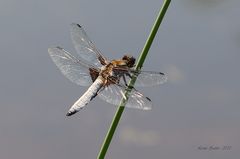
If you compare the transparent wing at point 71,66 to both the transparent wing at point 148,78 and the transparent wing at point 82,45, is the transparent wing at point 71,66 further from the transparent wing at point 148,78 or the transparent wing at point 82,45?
the transparent wing at point 148,78

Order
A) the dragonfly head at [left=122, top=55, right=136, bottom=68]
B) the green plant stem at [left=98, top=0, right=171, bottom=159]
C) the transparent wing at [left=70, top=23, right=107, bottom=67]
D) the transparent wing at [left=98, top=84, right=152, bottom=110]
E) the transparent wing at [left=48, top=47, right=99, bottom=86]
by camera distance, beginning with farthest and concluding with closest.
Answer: the transparent wing at [left=70, top=23, right=107, bottom=67] → the transparent wing at [left=48, top=47, right=99, bottom=86] → the dragonfly head at [left=122, top=55, right=136, bottom=68] → the transparent wing at [left=98, top=84, right=152, bottom=110] → the green plant stem at [left=98, top=0, right=171, bottom=159]

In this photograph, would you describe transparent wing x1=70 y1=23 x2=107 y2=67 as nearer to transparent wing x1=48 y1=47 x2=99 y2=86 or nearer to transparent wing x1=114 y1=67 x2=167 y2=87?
transparent wing x1=48 y1=47 x2=99 y2=86

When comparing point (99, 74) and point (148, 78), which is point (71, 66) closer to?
point (99, 74)

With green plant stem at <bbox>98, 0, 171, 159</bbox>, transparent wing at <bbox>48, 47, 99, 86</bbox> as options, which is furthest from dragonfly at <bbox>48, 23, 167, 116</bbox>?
green plant stem at <bbox>98, 0, 171, 159</bbox>

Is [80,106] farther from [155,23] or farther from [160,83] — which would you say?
[155,23]

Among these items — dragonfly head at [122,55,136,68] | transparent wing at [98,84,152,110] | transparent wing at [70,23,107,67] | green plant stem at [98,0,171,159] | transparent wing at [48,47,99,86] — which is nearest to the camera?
green plant stem at [98,0,171,159]

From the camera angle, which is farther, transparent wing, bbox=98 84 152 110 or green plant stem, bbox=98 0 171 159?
transparent wing, bbox=98 84 152 110

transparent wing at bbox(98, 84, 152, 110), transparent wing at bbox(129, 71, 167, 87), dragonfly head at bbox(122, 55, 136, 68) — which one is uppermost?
dragonfly head at bbox(122, 55, 136, 68)

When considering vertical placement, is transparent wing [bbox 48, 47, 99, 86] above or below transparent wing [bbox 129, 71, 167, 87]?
below
